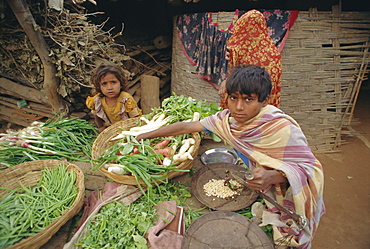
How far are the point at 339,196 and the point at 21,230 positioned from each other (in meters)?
4.81

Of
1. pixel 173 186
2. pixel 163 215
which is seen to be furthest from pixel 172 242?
pixel 173 186

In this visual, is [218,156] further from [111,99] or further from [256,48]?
[111,99]

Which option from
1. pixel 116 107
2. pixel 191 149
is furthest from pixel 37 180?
pixel 191 149

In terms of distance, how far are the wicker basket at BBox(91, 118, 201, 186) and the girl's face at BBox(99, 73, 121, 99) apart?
1.62ft

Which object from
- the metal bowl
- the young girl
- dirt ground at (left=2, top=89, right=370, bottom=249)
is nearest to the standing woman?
the metal bowl

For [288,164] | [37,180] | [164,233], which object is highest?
[288,164]

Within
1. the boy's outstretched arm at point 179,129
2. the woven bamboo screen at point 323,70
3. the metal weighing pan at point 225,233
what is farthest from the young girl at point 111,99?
the woven bamboo screen at point 323,70

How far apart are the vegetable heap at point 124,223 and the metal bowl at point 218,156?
71 centimetres

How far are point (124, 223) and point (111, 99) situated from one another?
6.63 ft

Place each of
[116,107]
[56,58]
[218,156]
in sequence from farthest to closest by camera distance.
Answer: [56,58]
[116,107]
[218,156]

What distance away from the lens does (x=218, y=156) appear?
8.25 feet

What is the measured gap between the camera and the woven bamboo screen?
4023mm

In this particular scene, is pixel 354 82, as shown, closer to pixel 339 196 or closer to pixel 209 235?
pixel 339 196

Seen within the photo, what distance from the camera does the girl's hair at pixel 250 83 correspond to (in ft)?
4.93
